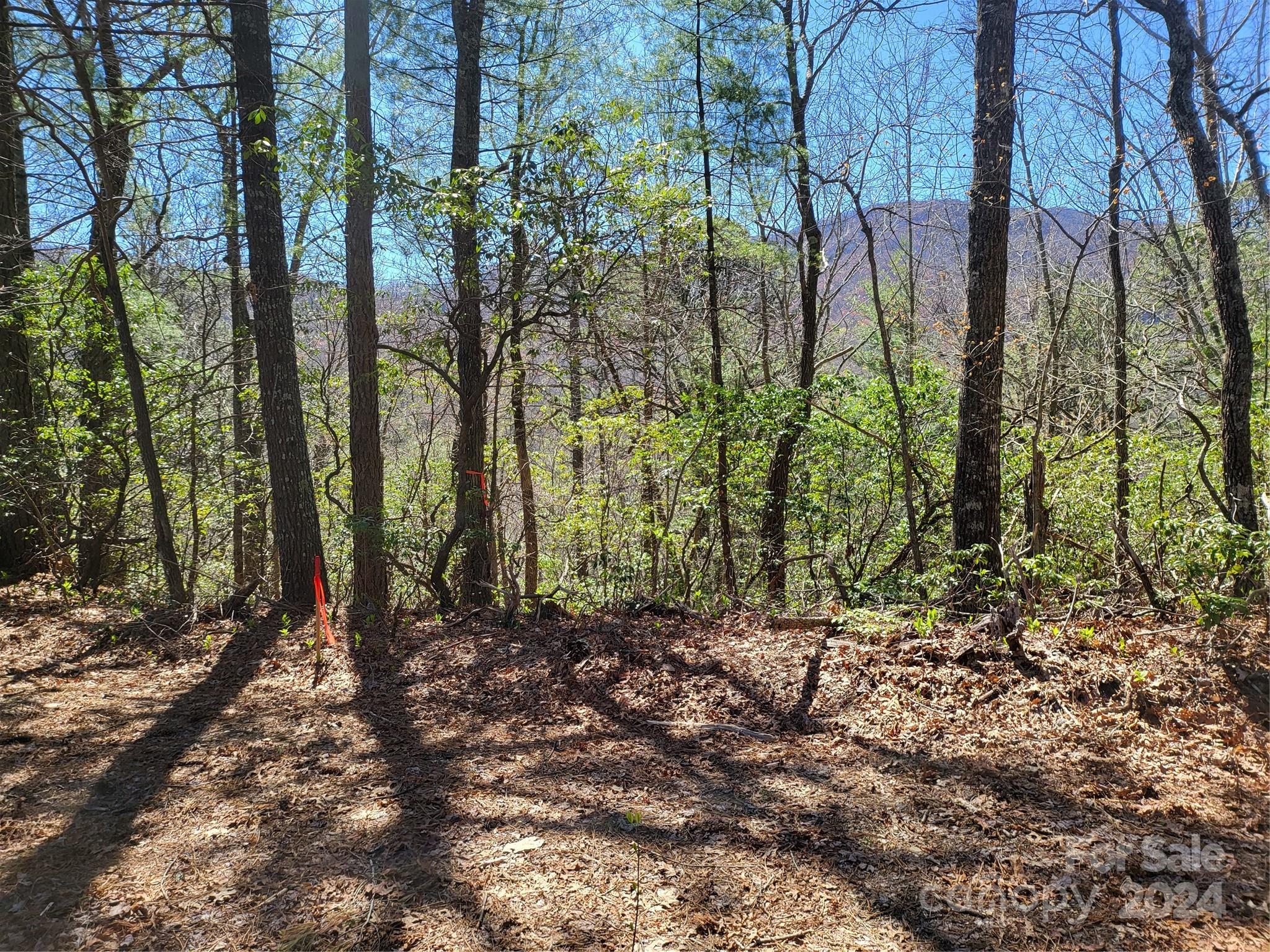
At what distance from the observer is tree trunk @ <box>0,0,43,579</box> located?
784 centimetres

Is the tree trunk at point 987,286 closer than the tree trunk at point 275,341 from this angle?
Yes

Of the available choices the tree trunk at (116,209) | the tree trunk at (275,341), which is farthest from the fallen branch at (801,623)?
the tree trunk at (116,209)

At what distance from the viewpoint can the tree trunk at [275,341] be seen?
689 centimetres

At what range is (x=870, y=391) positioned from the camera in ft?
29.2

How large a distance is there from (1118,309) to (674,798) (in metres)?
11.0

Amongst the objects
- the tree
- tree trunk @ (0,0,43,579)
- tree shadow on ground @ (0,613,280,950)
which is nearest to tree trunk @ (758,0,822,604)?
the tree

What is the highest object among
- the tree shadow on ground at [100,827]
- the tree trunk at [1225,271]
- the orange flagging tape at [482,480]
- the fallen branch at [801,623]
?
the tree trunk at [1225,271]

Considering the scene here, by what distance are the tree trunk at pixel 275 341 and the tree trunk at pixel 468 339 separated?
4.61 ft

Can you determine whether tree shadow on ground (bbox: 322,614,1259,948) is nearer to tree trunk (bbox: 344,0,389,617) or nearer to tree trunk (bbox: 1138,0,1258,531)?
tree trunk (bbox: 344,0,389,617)

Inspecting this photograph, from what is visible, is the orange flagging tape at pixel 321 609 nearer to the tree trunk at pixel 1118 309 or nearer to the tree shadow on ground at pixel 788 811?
the tree shadow on ground at pixel 788 811

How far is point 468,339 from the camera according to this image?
24.6 feet

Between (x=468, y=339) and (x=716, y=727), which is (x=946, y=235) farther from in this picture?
(x=716, y=727)

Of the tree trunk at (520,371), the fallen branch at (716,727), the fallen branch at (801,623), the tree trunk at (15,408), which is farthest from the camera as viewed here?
the tree trunk at (15,408)

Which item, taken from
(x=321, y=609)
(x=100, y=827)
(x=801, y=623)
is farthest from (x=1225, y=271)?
(x=100, y=827)
